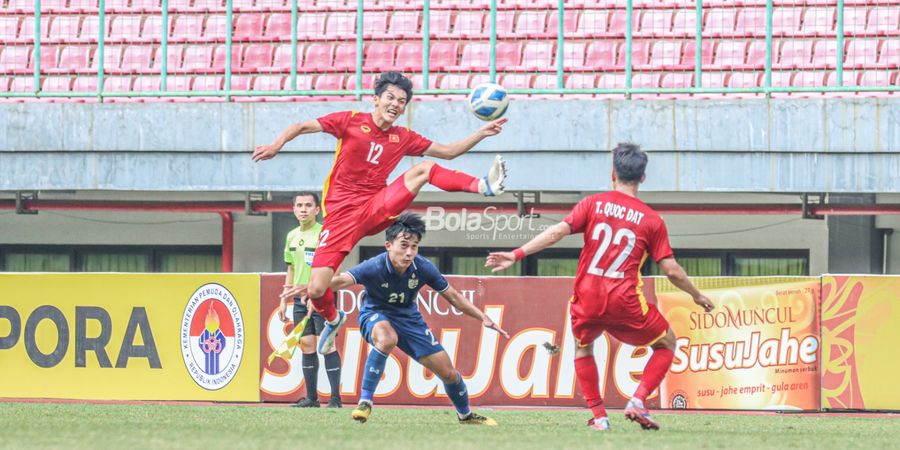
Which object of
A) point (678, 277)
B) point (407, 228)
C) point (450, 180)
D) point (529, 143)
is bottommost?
point (678, 277)

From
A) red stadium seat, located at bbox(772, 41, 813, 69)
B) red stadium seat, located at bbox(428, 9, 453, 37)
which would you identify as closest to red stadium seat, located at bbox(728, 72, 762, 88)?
red stadium seat, located at bbox(772, 41, 813, 69)

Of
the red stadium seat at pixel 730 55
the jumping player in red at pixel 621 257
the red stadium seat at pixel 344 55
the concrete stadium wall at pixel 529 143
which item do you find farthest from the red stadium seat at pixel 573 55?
the jumping player in red at pixel 621 257

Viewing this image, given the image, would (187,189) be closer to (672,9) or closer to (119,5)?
(119,5)

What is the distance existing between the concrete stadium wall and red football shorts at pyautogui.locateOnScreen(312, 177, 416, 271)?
5.27m

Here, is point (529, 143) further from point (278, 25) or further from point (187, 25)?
point (187, 25)

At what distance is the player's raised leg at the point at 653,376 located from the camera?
8.31 metres

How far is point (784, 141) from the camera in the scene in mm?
14492

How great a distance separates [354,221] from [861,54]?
24.4 feet

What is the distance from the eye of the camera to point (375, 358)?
9.39 m

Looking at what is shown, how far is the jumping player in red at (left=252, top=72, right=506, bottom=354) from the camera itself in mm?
9430

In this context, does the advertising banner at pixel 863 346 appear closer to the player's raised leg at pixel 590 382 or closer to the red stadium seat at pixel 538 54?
the red stadium seat at pixel 538 54

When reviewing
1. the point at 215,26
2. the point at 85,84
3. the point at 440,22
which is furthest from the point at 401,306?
the point at 85,84

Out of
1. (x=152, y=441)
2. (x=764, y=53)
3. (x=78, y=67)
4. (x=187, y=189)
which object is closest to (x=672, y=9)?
(x=764, y=53)

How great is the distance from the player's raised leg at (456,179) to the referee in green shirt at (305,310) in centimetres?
270
